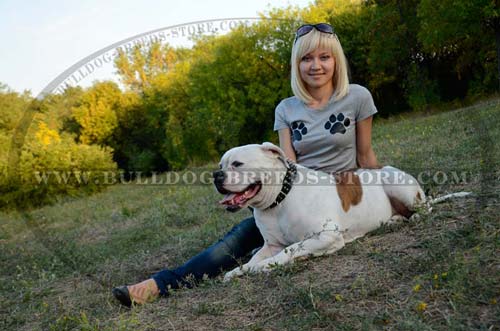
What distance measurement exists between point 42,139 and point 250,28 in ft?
42.6

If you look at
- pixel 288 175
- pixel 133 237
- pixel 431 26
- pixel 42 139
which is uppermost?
pixel 431 26

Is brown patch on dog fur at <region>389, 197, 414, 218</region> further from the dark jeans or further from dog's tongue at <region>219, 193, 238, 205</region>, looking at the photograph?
dog's tongue at <region>219, 193, 238, 205</region>

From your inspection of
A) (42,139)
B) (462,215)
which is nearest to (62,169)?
(42,139)

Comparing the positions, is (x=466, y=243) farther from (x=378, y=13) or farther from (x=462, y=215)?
(x=378, y=13)

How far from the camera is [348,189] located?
360cm

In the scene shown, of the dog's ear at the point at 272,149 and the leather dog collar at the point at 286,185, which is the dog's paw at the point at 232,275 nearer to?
the leather dog collar at the point at 286,185

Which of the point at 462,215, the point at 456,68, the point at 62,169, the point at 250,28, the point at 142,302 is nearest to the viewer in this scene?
the point at 142,302

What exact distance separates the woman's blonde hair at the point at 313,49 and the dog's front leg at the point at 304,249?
123 cm

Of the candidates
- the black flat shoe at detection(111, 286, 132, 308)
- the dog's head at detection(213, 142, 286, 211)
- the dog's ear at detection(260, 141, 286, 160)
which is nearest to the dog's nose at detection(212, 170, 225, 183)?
the dog's head at detection(213, 142, 286, 211)

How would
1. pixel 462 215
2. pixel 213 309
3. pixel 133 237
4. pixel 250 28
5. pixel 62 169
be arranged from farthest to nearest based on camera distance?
1. pixel 250 28
2. pixel 62 169
3. pixel 133 237
4. pixel 462 215
5. pixel 213 309

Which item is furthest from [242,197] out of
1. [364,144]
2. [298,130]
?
[364,144]

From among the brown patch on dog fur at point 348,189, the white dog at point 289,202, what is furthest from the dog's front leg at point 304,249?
the brown patch on dog fur at point 348,189

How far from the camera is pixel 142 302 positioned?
3287 mm

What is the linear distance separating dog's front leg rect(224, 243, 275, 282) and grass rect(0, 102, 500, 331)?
0.12m
